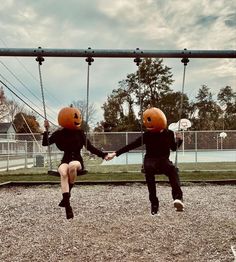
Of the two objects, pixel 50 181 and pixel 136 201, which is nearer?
pixel 136 201

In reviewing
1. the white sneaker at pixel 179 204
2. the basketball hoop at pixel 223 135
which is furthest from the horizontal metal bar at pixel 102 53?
the basketball hoop at pixel 223 135

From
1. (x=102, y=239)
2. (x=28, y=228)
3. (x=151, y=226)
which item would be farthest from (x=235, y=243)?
(x=28, y=228)

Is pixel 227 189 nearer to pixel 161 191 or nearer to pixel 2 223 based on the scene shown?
pixel 161 191

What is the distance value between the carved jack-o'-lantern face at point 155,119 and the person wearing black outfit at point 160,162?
10 cm

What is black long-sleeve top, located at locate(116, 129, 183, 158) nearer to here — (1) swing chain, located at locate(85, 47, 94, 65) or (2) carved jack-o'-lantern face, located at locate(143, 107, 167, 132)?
(2) carved jack-o'-lantern face, located at locate(143, 107, 167, 132)

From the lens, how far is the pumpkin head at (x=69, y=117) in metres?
5.11

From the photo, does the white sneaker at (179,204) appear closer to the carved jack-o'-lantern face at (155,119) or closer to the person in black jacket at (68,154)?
the carved jack-o'-lantern face at (155,119)

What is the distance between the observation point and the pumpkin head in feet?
16.8

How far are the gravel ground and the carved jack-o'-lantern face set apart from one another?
5.77 metres

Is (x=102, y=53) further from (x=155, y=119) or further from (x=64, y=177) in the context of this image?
(x=64, y=177)

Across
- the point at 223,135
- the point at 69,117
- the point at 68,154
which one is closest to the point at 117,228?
the point at 68,154

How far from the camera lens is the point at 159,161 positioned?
16.6 ft

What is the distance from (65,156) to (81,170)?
0.31 metres

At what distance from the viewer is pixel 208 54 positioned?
233 inches
